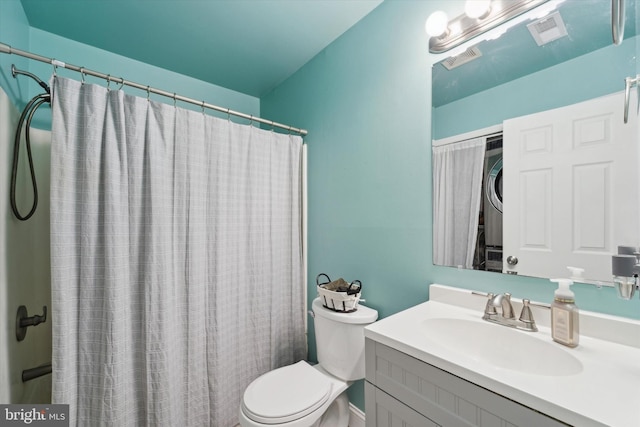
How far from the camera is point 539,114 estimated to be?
0.95m

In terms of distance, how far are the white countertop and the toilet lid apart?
0.56 meters

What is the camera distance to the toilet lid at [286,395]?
1125mm

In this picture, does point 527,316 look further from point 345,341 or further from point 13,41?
point 13,41

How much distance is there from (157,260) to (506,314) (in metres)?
1.57

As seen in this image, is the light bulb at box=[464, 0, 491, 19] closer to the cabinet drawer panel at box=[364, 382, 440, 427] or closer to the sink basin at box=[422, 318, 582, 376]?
the sink basin at box=[422, 318, 582, 376]

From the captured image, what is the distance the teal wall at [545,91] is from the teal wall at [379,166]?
0.17 ft

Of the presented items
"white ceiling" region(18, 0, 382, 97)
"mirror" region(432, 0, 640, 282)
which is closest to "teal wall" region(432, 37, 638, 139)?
"mirror" region(432, 0, 640, 282)

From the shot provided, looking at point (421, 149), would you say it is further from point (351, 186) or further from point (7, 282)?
point (7, 282)

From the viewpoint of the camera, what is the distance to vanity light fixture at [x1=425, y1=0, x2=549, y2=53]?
1010mm

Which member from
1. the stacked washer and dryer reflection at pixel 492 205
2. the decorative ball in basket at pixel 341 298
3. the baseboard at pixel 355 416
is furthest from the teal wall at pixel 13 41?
the baseboard at pixel 355 416

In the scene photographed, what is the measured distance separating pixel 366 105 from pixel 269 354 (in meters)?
1.77

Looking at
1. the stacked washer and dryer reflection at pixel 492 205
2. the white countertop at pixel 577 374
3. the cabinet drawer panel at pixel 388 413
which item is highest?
the stacked washer and dryer reflection at pixel 492 205

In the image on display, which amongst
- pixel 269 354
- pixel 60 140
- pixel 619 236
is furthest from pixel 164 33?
pixel 619 236

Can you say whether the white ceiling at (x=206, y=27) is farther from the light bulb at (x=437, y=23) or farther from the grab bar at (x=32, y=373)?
the grab bar at (x=32, y=373)
